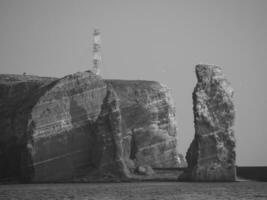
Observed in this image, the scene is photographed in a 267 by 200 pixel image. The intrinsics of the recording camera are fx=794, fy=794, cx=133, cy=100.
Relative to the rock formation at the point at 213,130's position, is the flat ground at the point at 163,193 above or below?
below

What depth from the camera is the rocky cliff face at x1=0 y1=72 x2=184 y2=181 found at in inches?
3809

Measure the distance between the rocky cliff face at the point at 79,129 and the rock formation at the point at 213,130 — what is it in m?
13.1

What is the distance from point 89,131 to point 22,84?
58.2 feet

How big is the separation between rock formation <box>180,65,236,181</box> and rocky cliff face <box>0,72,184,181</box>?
13.1 m

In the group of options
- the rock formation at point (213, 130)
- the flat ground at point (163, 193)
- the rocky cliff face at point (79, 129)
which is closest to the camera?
the flat ground at point (163, 193)

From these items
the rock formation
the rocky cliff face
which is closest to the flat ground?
the rock formation

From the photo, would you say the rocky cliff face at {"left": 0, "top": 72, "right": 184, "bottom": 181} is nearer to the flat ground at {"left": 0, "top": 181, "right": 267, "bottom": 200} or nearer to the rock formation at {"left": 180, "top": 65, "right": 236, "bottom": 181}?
the rock formation at {"left": 180, "top": 65, "right": 236, "bottom": 181}

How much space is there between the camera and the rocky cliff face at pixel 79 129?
317 ft

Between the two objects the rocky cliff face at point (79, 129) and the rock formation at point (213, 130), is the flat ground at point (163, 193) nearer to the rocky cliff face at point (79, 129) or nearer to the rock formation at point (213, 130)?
the rock formation at point (213, 130)

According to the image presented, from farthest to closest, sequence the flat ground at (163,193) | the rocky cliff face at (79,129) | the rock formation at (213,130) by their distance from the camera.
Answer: the rocky cliff face at (79,129), the rock formation at (213,130), the flat ground at (163,193)

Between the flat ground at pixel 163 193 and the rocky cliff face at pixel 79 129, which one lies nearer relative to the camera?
the flat ground at pixel 163 193

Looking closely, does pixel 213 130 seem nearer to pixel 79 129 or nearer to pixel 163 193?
pixel 163 193

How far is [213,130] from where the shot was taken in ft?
276

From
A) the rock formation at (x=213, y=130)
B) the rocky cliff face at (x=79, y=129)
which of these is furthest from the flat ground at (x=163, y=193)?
the rocky cliff face at (x=79, y=129)
